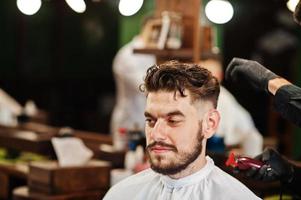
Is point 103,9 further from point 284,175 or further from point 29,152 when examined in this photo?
A: point 284,175

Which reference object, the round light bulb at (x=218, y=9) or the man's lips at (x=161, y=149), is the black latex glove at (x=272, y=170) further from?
the round light bulb at (x=218, y=9)

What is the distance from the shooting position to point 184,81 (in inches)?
86.5

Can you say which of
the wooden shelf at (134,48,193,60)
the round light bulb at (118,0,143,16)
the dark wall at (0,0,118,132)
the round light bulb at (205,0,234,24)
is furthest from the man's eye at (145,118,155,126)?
the dark wall at (0,0,118,132)

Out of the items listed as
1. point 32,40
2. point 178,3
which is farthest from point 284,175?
point 32,40

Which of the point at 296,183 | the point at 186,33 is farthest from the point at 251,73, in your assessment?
the point at 186,33

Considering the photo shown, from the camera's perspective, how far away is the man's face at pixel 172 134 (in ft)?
7.19

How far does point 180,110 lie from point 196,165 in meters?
0.20

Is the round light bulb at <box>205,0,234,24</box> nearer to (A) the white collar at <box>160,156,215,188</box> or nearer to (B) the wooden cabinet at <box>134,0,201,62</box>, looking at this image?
(B) the wooden cabinet at <box>134,0,201,62</box>

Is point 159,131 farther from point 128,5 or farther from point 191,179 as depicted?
point 128,5

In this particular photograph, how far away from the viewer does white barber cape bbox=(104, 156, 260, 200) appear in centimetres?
219

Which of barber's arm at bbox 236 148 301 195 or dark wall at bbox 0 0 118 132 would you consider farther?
dark wall at bbox 0 0 118 132

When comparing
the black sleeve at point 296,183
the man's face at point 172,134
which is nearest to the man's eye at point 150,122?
the man's face at point 172,134

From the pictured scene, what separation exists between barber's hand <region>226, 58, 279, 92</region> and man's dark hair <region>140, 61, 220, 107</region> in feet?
0.46

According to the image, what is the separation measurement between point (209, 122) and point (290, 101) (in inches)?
11.0
